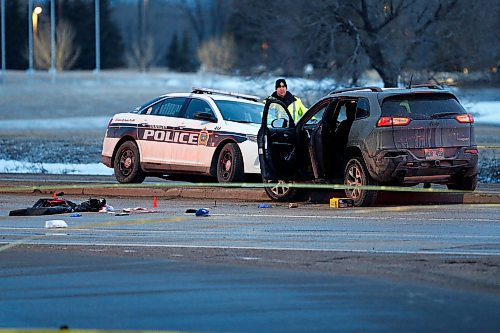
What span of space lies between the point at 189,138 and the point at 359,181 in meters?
4.12

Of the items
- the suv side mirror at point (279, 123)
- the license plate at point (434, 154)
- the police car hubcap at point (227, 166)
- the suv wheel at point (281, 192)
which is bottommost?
the suv wheel at point (281, 192)

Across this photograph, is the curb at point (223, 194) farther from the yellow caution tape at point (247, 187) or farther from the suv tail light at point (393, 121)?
the suv tail light at point (393, 121)

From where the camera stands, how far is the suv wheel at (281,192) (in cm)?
1745

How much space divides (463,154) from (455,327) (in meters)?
8.11

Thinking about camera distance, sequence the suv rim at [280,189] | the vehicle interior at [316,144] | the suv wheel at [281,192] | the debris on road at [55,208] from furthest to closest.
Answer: the suv wheel at [281,192] → the suv rim at [280,189] → the vehicle interior at [316,144] → the debris on road at [55,208]

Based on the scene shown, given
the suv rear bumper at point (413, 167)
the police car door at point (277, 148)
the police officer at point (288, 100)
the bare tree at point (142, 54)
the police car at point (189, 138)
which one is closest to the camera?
the suv rear bumper at point (413, 167)

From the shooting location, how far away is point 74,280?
10.1 metres

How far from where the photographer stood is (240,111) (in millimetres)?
19406

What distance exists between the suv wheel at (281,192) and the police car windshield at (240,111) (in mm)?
1849

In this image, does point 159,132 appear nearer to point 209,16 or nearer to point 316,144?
point 316,144

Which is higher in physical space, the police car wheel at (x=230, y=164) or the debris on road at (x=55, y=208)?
the police car wheel at (x=230, y=164)

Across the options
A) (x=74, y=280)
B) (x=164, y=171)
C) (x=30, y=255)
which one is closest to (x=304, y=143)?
(x=164, y=171)

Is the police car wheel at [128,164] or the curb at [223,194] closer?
the curb at [223,194]

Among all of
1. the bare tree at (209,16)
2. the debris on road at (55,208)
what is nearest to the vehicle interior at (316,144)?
the debris on road at (55,208)
